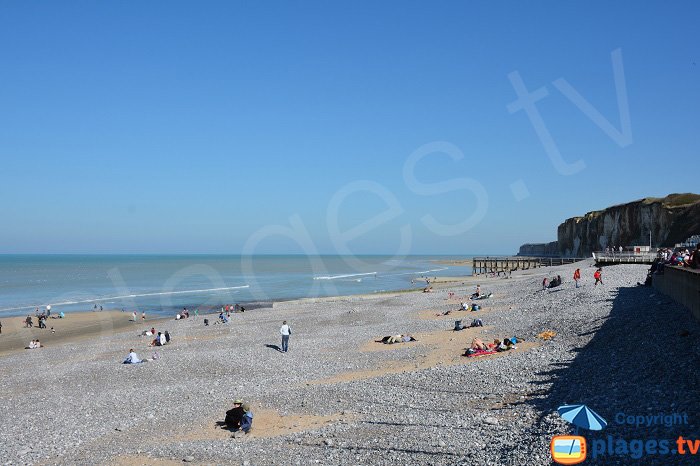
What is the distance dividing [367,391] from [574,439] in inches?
259

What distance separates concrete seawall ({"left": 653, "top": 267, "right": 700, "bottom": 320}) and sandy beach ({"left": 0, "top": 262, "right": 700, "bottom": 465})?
1.47 ft

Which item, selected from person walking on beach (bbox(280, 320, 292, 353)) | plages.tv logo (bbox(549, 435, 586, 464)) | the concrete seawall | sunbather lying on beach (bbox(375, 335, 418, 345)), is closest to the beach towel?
sunbather lying on beach (bbox(375, 335, 418, 345))

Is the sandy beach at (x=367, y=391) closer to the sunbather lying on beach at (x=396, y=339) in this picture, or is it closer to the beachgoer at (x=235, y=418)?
the beachgoer at (x=235, y=418)

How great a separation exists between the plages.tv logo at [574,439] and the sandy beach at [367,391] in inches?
7.7

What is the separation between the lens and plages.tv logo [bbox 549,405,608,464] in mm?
7559

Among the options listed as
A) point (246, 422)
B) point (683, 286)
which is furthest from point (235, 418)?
point (683, 286)

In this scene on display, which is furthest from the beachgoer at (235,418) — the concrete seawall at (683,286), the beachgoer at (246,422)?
the concrete seawall at (683,286)

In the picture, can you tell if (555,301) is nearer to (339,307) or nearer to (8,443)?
(339,307)

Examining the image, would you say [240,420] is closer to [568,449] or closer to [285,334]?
[568,449]

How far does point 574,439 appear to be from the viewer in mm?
7973

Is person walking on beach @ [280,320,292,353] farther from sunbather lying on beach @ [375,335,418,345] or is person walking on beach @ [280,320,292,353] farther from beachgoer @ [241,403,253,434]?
beachgoer @ [241,403,253,434]

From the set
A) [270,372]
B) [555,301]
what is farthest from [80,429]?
[555,301]

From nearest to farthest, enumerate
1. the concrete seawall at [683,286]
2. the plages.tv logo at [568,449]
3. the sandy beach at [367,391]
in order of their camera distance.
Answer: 1. the plages.tv logo at [568,449]
2. the sandy beach at [367,391]
3. the concrete seawall at [683,286]

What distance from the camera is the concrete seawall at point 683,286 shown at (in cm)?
1330
